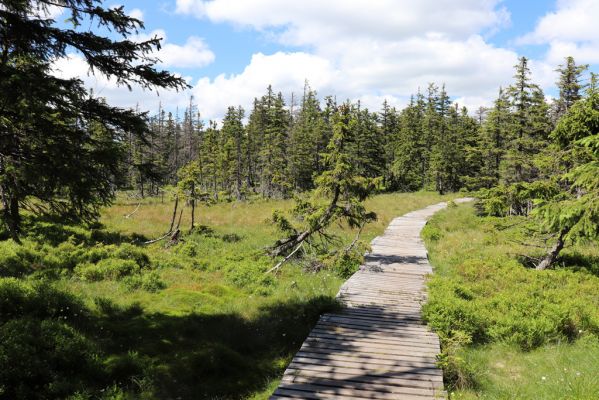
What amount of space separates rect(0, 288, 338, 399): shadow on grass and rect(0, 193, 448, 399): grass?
0.02 metres

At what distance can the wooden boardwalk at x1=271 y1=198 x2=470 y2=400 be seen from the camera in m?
6.28

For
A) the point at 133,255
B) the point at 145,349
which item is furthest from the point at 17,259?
the point at 145,349

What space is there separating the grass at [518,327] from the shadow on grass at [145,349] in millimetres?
3157

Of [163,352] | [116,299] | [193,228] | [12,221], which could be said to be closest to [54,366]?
[163,352]

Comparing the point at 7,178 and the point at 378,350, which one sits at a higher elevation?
the point at 7,178

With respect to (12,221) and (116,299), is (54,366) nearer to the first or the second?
(12,221)

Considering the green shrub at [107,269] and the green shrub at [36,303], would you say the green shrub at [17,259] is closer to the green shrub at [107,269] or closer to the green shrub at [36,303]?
the green shrub at [107,269]

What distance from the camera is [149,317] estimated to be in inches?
384

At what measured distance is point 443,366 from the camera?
22.6 feet

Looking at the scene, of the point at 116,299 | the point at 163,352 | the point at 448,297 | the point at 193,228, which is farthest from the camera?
the point at 193,228

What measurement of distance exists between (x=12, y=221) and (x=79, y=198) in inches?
39.7

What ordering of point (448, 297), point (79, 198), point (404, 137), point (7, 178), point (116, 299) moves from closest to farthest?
point (7, 178)
point (79, 198)
point (448, 297)
point (116, 299)
point (404, 137)

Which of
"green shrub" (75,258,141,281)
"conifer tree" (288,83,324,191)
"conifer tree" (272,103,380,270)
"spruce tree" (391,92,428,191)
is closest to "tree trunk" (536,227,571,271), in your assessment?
"conifer tree" (272,103,380,270)

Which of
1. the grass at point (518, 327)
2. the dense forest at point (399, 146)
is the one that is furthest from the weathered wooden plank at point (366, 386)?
the dense forest at point (399, 146)
